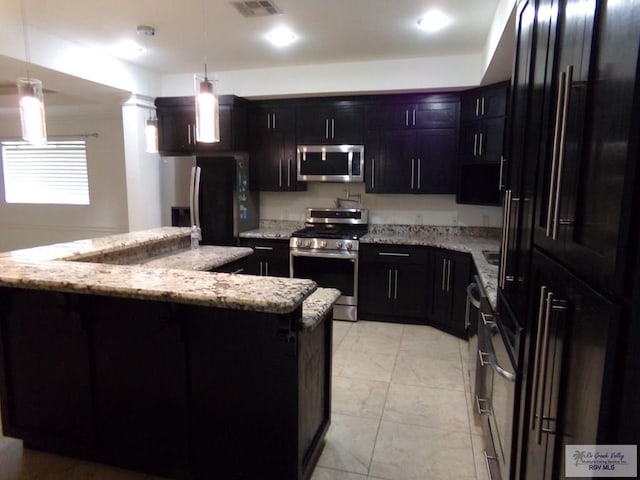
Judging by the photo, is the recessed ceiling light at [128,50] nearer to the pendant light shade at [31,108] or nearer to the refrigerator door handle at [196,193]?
the refrigerator door handle at [196,193]

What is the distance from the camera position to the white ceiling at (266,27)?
2.93 meters

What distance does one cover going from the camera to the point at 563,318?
43.8 inches

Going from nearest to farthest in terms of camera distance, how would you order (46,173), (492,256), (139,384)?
(139,384), (492,256), (46,173)

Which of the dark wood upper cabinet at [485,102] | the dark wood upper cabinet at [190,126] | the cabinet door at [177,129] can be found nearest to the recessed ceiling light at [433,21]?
the dark wood upper cabinet at [485,102]

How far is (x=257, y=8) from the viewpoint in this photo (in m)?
2.95

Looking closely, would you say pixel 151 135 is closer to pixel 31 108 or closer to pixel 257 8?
pixel 31 108

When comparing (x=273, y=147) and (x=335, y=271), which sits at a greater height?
(x=273, y=147)

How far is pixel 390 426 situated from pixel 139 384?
1516 millimetres

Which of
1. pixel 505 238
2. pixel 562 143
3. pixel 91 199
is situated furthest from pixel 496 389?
pixel 91 199

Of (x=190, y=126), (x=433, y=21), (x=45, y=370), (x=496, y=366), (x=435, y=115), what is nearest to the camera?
(x=496, y=366)

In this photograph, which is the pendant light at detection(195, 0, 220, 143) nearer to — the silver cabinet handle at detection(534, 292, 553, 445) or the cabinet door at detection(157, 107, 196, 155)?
the silver cabinet handle at detection(534, 292, 553, 445)

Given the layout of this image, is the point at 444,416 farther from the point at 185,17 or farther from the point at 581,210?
the point at 185,17

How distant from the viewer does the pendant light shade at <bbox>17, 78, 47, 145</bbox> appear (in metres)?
2.38

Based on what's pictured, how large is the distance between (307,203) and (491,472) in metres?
3.63
